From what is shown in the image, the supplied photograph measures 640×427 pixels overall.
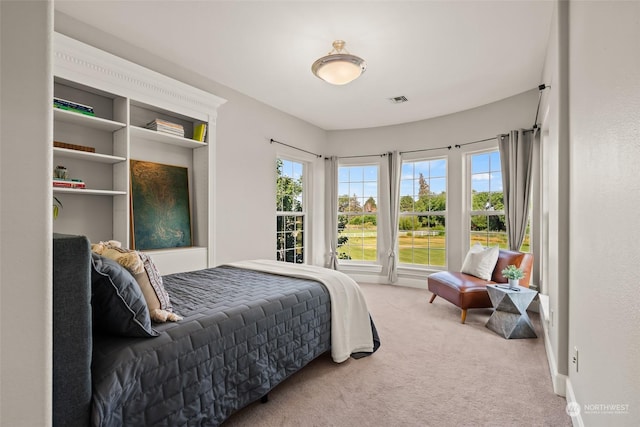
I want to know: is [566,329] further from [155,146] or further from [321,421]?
[155,146]

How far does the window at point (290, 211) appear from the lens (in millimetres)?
5008

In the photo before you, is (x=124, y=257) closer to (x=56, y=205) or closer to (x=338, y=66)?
(x=56, y=205)

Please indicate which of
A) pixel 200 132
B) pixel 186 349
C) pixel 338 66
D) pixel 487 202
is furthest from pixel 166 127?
pixel 487 202

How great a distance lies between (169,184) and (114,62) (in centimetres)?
123

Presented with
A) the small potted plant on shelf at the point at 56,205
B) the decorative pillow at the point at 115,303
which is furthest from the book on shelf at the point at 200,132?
the decorative pillow at the point at 115,303

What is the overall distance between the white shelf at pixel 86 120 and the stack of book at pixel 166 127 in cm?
33

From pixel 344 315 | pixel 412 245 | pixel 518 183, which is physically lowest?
pixel 344 315

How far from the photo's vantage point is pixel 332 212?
583 centimetres

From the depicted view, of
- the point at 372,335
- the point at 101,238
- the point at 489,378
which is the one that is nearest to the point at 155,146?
the point at 101,238

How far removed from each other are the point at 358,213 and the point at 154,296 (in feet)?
14.8

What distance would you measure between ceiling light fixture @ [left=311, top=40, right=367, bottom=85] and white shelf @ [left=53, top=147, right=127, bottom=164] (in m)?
1.96

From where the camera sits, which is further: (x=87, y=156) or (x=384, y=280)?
(x=384, y=280)

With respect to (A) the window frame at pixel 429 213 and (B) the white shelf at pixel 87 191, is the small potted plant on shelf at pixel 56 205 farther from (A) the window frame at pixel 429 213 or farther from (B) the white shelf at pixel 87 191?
(A) the window frame at pixel 429 213

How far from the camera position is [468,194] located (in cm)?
485
